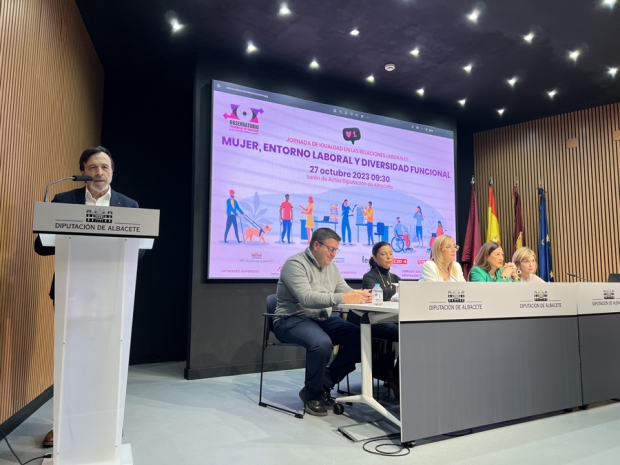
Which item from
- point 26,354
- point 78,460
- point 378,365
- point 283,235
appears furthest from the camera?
point 283,235

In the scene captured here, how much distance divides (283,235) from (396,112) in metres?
2.46

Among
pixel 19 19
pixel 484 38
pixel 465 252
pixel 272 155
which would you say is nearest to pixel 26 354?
pixel 19 19

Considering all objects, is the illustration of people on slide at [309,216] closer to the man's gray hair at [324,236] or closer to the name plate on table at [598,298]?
the man's gray hair at [324,236]

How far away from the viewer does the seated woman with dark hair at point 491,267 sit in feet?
12.7

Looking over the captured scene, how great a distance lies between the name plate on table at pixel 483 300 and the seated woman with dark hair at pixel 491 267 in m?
0.65

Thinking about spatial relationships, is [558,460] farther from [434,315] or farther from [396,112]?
[396,112]

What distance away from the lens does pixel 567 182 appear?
6527 mm

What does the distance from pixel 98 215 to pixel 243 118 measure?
3.24m

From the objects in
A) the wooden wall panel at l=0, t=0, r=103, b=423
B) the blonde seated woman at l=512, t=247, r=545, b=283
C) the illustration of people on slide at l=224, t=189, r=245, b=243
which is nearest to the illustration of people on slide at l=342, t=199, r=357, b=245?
the illustration of people on slide at l=224, t=189, r=245, b=243

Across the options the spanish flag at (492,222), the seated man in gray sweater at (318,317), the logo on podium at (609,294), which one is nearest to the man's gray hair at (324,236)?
the seated man in gray sweater at (318,317)

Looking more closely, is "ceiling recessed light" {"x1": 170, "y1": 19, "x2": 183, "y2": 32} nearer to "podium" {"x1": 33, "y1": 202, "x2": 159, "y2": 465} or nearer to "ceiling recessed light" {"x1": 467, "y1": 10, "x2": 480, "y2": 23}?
"ceiling recessed light" {"x1": 467, "y1": 10, "x2": 480, "y2": 23}

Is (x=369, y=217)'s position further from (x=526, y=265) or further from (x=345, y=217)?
(x=526, y=265)

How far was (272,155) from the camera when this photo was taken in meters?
5.10

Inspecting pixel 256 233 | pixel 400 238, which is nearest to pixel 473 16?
pixel 400 238
